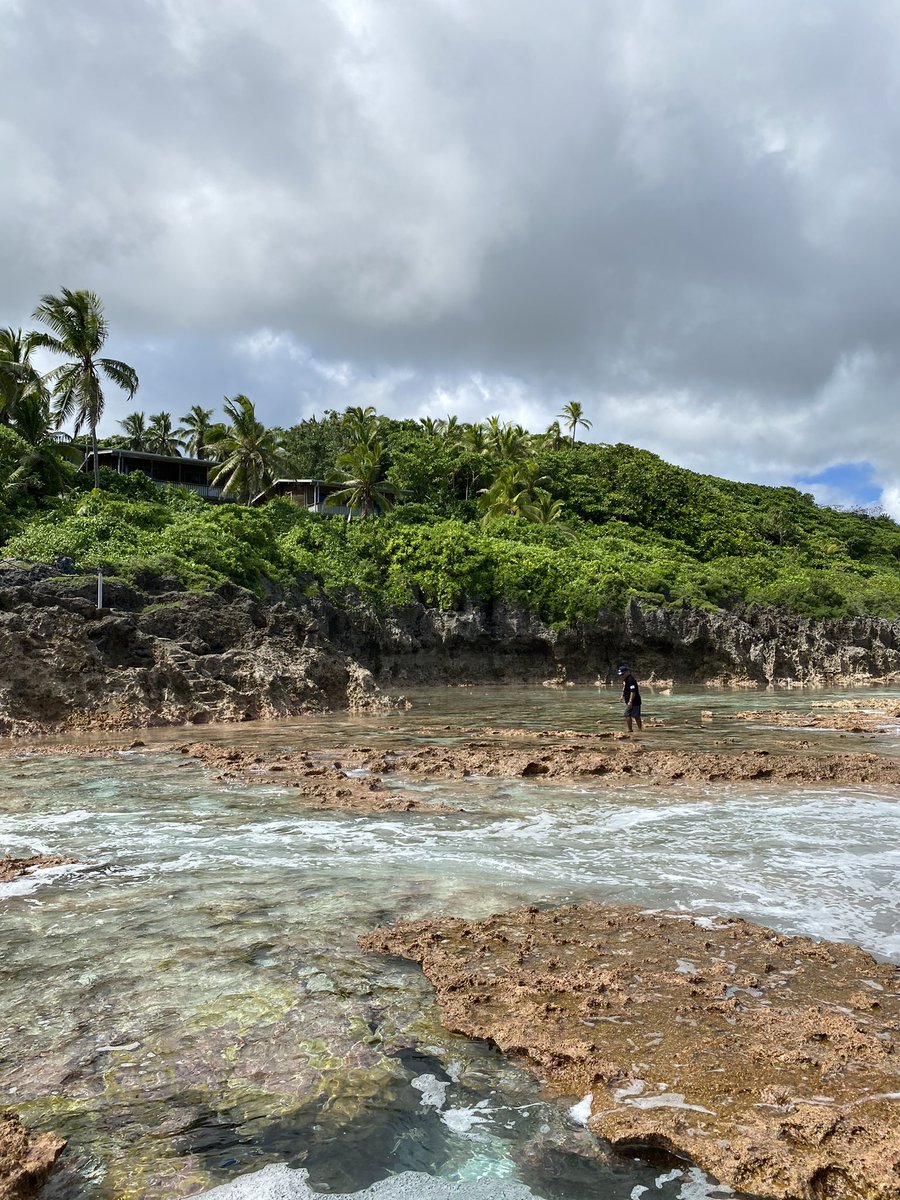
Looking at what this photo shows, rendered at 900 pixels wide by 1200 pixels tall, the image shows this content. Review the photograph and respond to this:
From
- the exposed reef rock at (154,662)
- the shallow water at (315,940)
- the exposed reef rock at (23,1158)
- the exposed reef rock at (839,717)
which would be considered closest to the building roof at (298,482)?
the exposed reef rock at (154,662)

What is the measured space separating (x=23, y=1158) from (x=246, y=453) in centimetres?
4627

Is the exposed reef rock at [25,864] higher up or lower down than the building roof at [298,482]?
lower down

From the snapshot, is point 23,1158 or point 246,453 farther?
point 246,453

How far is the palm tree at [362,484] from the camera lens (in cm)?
4909

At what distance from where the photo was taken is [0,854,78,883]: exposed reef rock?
7826 mm

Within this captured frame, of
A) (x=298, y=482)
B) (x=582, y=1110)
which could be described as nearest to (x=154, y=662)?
(x=582, y=1110)

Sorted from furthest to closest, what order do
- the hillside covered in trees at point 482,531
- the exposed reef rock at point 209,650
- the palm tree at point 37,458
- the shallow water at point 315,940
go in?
the palm tree at point 37,458 → the hillside covered in trees at point 482,531 → the exposed reef rock at point 209,650 → the shallow water at point 315,940

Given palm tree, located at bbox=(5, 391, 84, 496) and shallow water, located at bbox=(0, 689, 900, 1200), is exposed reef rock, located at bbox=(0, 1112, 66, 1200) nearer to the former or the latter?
shallow water, located at bbox=(0, 689, 900, 1200)

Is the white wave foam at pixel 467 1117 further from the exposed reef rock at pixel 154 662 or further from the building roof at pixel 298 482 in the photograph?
the building roof at pixel 298 482

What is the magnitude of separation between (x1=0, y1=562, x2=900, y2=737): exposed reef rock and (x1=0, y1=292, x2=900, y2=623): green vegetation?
1.36 m

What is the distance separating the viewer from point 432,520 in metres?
49.7

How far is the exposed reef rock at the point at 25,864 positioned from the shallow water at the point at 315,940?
1.27 feet

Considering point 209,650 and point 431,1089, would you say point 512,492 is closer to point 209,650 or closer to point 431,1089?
point 209,650

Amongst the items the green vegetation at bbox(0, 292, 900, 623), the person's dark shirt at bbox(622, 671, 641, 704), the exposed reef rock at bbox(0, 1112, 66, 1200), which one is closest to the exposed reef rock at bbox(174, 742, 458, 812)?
the exposed reef rock at bbox(0, 1112, 66, 1200)
